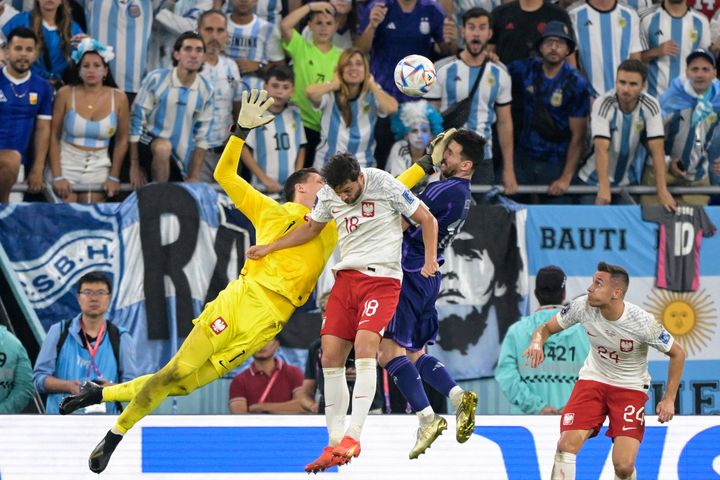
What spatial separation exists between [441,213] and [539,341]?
1.45m

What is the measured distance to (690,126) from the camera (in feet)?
50.9

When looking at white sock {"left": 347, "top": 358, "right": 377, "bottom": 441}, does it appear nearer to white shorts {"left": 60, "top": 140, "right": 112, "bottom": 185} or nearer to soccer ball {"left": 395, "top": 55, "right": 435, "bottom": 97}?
soccer ball {"left": 395, "top": 55, "right": 435, "bottom": 97}

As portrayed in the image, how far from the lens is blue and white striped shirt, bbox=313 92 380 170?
48.6 ft

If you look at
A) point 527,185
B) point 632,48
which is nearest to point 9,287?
point 527,185

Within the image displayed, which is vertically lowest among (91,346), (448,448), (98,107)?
(448,448)

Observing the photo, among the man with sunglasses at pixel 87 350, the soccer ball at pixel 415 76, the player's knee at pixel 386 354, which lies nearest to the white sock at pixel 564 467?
→ the player's knee at pixel 386 354

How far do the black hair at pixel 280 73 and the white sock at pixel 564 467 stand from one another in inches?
197

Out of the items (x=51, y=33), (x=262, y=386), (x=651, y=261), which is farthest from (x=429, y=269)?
(x=51, y=33)

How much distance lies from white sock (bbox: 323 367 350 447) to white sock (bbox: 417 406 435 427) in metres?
0.57

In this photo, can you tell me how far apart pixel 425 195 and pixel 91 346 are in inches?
147

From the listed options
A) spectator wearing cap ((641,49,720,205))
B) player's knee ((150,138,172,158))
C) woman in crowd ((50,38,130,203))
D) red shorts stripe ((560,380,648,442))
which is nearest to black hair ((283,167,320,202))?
red shorts stripe ((560,380,648,442))

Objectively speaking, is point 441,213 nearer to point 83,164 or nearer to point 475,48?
point 475,48

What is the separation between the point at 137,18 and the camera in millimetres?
15055

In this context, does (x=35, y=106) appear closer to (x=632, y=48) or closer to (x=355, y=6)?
(x=355, y=6)
